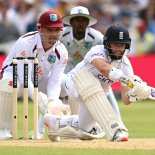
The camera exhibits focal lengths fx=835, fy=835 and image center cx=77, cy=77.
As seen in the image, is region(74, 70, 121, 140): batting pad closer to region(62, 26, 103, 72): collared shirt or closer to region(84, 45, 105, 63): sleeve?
region(84, 45, 105, 63): sleeve

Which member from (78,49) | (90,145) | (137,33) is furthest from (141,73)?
(90,145)

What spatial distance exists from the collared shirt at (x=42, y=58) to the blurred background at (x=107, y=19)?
24.1 ft

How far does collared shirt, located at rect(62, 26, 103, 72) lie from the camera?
1127 cm

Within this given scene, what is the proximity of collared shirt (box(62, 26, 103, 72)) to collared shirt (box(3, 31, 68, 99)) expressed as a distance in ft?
4.54

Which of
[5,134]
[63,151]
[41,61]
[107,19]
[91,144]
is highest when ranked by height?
[107,19]

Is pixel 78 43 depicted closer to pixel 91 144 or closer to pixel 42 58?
pixel 42 58

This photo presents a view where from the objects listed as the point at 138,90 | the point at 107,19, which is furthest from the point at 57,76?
the point at 107,19

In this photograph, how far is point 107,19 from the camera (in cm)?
1897

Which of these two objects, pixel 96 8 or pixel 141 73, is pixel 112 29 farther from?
pixel 96 8

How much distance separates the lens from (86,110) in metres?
8.98

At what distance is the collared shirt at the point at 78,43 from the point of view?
37.0 ft

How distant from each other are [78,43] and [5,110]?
6.96ft

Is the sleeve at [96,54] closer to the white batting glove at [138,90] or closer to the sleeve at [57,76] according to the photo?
the white batting glove at [138,90]

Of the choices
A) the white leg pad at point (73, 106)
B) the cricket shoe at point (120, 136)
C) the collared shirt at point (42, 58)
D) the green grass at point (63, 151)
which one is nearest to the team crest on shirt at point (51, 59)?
the collared shirt at point (42, 58)
